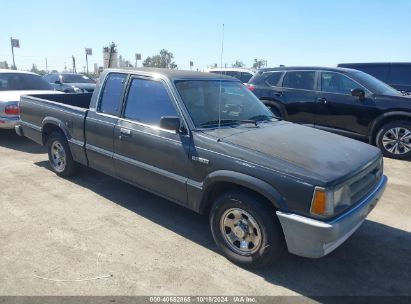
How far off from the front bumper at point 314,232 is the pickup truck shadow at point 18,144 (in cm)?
607

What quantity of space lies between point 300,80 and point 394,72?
4.46 m

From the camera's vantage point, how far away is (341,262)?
11.6 feet

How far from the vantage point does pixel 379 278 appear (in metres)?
3.27

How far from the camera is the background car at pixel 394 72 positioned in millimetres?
10742

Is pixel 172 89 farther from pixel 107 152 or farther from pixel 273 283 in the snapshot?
pixel 273 283

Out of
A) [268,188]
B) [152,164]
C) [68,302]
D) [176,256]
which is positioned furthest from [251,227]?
[68,302]

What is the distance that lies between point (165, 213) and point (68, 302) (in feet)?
6.09

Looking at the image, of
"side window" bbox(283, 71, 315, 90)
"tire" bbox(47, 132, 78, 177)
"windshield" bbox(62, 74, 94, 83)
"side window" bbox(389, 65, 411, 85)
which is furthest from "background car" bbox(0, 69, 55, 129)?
"side window" bbox(389, 65, 411, 85)

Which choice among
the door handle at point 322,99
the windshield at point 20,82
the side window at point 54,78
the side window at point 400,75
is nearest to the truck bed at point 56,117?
the windshield at point 20,82

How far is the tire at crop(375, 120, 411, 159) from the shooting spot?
23.7ft

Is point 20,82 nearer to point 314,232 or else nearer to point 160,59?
point 314,232

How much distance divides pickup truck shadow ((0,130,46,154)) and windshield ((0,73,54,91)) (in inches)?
47.0

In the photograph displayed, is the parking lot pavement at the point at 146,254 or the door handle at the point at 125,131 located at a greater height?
the door handle at the point at 125,131

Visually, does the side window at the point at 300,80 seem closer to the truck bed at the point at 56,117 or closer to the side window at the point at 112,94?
the truck bed at the point at 56,117
